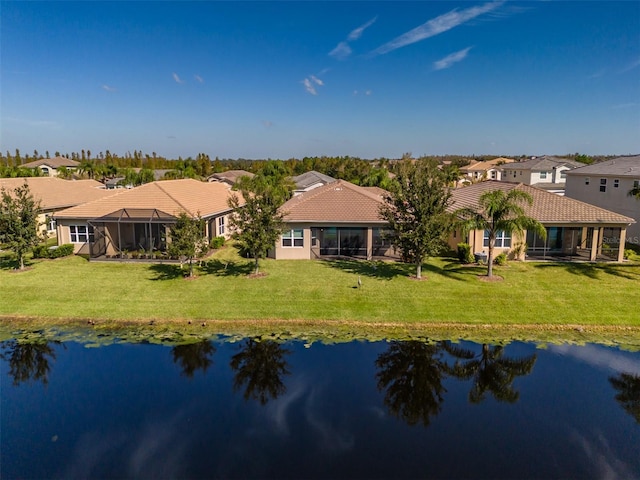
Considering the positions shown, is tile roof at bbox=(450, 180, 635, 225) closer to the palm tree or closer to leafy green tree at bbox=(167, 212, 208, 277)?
the palm tree

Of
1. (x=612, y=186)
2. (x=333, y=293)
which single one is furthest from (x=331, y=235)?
(x=612, y=186)

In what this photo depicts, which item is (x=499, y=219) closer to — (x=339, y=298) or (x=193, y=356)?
(x=339, y=298)

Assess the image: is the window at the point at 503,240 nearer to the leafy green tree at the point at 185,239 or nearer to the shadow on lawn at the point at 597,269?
the shadow on lawn at the point at 597,269

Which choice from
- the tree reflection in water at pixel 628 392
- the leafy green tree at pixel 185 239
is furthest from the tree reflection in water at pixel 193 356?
the tree reflection in water at pixel 628 392

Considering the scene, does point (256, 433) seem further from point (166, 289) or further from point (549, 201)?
point (549, 201)

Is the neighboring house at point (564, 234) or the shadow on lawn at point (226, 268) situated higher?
the neighboring house at point (564, 234)

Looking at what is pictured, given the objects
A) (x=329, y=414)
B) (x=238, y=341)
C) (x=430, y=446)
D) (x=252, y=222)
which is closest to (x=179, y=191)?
(x=252, y=222)
